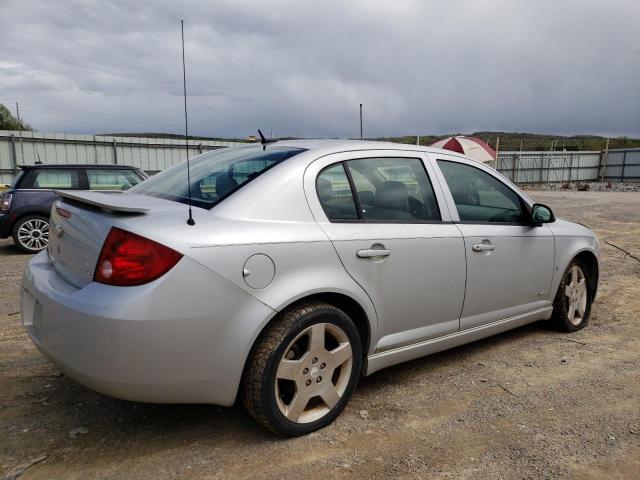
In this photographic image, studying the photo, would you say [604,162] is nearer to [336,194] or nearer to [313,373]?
[336,194]

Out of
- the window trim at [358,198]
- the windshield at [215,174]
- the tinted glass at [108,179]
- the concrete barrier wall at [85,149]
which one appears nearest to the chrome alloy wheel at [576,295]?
the window trim at [358,198]

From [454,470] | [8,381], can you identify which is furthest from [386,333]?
[8,381]

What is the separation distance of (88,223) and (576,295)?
13.2ft

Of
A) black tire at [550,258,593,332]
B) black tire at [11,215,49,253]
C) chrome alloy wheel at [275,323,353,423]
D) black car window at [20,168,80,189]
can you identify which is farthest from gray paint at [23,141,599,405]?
black car window at [20,168,80,189]

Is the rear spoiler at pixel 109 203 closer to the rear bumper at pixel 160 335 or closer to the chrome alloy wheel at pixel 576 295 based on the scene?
the rear bumper at pixel 160 335

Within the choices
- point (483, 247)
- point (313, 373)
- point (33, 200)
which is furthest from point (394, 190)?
point (33, 200)

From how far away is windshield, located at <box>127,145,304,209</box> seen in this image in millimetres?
2709

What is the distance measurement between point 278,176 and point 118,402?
1.69 m

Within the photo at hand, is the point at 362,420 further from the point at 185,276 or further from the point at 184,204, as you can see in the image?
the point at 184,204

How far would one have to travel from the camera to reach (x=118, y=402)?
3020 mm

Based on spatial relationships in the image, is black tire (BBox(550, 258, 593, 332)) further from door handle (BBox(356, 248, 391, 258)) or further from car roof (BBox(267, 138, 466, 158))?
door handle (BBox(356, 248, 391, 258))

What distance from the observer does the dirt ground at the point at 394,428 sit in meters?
2.39

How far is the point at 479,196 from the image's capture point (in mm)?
3707

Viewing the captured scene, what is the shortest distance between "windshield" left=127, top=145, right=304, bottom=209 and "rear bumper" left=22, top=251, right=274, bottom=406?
1.81 feet
